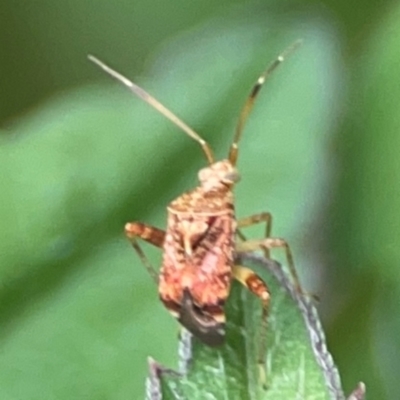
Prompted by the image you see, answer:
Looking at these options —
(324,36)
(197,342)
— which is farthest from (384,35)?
(197,342)

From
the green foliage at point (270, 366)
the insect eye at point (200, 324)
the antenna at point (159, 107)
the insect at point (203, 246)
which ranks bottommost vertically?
the green foliage at point (270, 366)

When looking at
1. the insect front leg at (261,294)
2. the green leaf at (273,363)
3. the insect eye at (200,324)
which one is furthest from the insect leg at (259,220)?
the green leaf at (273,363)

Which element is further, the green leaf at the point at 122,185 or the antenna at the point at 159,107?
the antenna at the point at 159,107

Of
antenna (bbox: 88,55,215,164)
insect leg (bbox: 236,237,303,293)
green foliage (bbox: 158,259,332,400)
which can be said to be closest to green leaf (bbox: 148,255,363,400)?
green foliage (bbox: 158,259,332,400)

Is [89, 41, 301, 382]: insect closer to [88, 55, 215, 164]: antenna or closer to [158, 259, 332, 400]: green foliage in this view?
[88, 55, 215, 164]: antenna

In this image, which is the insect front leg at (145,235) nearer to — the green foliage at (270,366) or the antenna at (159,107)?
the antenna at (159,107)

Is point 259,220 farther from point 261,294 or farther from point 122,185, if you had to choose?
point 261,294

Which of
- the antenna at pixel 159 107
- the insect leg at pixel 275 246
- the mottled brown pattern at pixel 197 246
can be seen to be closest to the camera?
the mottled brown pattern at pixel 197 246

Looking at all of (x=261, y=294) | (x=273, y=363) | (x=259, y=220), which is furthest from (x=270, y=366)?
(x=259, y=220)

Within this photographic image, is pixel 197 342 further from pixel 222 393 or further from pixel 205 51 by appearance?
pixel 205 51
